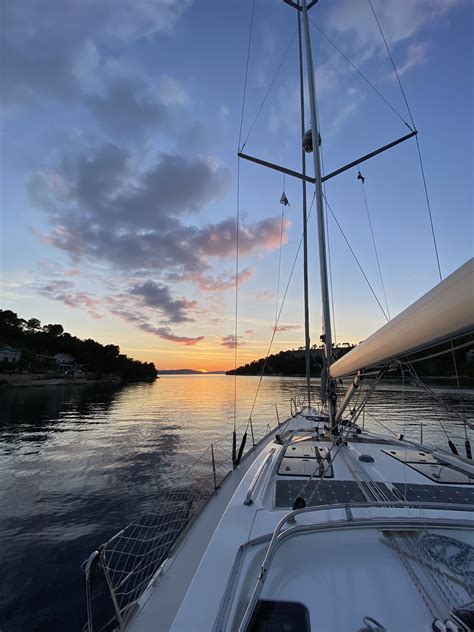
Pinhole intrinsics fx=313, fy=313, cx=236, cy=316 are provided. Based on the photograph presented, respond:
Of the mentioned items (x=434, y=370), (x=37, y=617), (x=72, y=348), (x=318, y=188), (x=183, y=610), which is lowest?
(x=37, y=617)

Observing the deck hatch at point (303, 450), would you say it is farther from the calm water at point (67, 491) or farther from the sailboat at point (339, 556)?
the calm water at point (67, 491)

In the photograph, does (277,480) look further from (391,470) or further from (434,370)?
(434,370)

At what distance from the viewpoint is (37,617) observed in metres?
4.60

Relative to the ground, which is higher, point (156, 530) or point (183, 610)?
point (183, 610)

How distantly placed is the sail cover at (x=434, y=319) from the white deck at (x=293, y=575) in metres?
1.87

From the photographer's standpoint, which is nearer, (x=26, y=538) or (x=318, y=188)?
(x=26, y=538)

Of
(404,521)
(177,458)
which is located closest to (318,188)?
(404,521)

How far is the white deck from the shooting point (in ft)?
7.58

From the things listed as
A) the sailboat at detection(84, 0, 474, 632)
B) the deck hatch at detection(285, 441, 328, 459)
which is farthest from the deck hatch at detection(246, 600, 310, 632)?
the deck hatch at detection(285, 441, 328, 459)

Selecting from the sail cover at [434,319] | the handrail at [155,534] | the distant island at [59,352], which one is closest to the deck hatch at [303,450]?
the handrail at [155,534]

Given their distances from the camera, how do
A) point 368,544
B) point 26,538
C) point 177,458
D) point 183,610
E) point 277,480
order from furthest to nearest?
point 177,458 < point 26,538 < point 277,480 < point 368,544 < point 183,610

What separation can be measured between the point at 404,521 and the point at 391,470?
8.70ft

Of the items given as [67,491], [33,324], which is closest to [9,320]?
[33,324]

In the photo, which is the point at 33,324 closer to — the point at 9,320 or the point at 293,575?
the point at 9,320
